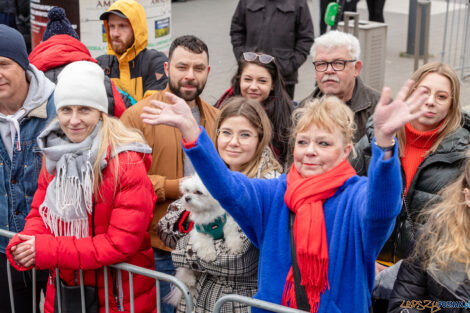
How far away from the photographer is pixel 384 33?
8797 millimetres

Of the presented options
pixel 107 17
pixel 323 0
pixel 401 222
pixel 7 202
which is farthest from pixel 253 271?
pixel 323 0

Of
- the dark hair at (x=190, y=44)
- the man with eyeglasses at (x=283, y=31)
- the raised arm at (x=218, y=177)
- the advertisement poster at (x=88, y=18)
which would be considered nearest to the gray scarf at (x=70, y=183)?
the raised arm at (x=218, y=177)

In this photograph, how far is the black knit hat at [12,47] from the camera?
3.71 metres

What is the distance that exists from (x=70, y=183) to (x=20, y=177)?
0.64 metres

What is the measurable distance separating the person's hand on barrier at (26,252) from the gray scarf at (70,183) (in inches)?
6.0

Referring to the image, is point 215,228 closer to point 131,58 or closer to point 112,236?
point 112,236

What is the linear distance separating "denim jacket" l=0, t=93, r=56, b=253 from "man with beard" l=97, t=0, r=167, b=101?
1.40 m

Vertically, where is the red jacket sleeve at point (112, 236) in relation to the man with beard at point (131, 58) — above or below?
below

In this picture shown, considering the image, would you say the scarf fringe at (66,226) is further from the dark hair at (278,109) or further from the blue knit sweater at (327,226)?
the dark hair at (278,109)

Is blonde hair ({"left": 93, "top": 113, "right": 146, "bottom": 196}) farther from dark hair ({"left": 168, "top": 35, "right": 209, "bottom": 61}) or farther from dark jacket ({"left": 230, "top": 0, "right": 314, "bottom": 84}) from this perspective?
dark jacket ({"left": 230, "top": 0, "right": 314, "bottom": 84})

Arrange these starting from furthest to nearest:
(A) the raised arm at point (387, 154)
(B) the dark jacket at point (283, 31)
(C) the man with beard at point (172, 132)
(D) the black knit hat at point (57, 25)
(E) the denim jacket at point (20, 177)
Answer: (B) the dark jacket at point (283, 31), (D) the black knit hat at point (57, 25), (C) the man with beard at point (172, 132), (E) the denim jacket at point (20, 177), (A) the raised arm at point (387, 154)

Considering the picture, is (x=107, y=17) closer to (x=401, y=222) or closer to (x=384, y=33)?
(x=401, y=222)

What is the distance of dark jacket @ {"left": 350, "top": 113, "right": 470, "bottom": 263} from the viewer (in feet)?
11.2

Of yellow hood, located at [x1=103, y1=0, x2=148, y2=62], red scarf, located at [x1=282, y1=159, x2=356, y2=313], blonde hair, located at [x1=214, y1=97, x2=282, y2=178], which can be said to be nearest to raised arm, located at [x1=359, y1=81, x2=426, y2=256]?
red scarf, located at [x1=282, y1=159, x2=356, y2=313]
